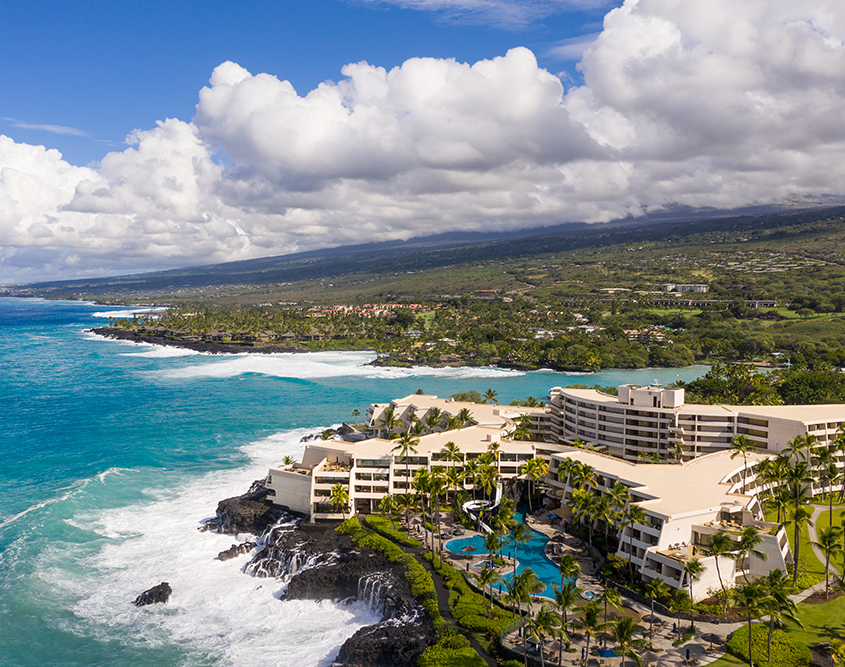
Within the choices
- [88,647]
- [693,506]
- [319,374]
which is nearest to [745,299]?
[319,374]

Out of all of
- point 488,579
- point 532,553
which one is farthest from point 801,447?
point 488,579

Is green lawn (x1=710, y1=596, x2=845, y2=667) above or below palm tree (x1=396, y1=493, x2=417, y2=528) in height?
below

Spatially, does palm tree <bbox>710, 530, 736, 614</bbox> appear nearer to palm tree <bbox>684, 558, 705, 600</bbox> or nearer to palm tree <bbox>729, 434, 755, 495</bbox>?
palm tree <bbox>684, 558, 705, 600</bbox>

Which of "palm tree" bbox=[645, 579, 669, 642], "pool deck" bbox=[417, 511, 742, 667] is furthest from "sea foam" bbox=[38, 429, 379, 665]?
"palm tree" bbox=[645, 579, 669, 642]

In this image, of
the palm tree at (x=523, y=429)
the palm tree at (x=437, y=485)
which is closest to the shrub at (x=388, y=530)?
the palm tree at (x=437, y=485)

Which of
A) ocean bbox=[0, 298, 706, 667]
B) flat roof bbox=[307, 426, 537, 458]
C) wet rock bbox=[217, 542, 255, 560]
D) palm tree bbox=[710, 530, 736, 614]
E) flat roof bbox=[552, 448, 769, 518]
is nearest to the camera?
palm tree bbox=[710, 530, 736, 614]
